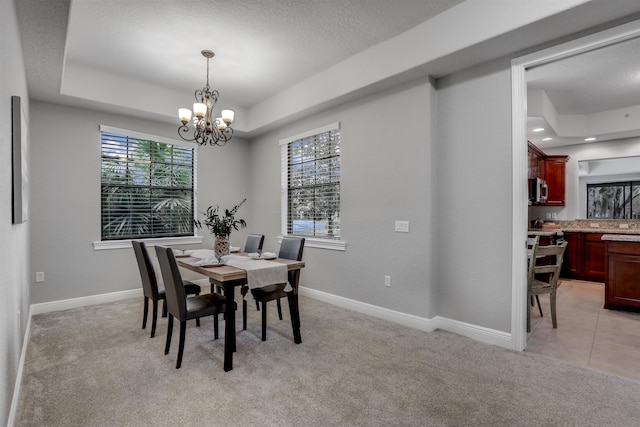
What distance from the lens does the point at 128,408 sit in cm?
190

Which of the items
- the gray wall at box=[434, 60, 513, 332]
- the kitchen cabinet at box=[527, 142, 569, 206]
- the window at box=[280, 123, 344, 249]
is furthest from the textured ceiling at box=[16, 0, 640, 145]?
the kitchen cabinet at box=[527, 142, 569, 206]

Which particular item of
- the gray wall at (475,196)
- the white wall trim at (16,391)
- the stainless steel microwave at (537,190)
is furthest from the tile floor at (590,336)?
the white wall trim at (16,391)

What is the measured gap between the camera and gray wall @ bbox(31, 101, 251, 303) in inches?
145

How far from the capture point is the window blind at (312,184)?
4191 mm

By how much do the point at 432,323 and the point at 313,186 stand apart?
2.36m

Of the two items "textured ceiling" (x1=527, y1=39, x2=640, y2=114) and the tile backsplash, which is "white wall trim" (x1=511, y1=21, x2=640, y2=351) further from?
the tile backsplash

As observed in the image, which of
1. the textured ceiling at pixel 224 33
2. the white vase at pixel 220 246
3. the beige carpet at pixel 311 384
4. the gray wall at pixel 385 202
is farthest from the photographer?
the gray wall at pixel 385 202

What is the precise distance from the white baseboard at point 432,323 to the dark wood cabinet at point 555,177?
4529 mm

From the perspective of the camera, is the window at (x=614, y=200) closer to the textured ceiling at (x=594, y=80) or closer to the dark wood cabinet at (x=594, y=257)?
the dark wood cabinet at (x=594, y=257)

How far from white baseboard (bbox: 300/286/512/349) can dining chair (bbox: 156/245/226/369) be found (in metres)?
1.73

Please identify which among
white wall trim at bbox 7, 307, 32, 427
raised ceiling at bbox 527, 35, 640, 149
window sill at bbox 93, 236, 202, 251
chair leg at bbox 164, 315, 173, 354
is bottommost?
white wall trim at bbox 7, 307, 32, 427

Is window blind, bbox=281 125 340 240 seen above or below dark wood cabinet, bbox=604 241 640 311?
above

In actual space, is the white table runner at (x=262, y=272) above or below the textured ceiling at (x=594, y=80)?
below

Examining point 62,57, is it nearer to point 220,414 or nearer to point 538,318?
point 220,414
